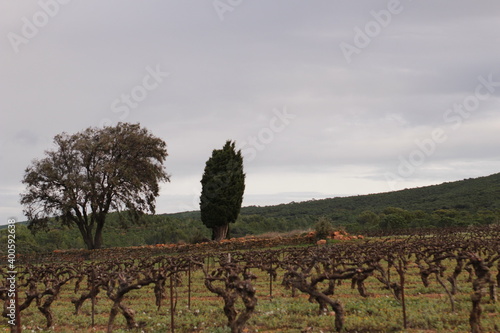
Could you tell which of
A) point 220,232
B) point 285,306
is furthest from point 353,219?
point 285,306

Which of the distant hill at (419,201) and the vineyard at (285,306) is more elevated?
the distant hill at (419,201)

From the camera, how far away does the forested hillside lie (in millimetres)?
65250

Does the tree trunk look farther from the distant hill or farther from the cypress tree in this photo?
the distant hill

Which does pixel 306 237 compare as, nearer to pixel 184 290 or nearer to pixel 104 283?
pixel 184 290

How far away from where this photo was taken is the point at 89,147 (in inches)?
1844

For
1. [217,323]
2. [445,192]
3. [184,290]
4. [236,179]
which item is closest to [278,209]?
[445,192]

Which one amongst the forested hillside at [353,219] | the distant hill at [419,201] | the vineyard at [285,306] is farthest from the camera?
the distant hill at [419,201]

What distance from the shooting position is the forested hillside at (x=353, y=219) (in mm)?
65250

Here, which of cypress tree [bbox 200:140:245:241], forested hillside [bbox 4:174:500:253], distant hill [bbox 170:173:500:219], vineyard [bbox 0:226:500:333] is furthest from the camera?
distant hill [bbox 170:173:500:219]

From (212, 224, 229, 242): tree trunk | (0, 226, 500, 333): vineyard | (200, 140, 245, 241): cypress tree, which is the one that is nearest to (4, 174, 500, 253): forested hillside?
(212, 224, 229, 242): tree trunk

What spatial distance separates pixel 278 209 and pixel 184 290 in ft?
358

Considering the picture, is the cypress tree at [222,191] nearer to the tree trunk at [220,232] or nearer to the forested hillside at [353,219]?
the tree trunk at [220,232]

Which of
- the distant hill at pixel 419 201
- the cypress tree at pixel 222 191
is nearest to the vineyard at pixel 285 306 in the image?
the cypress tree at pixel 222 191

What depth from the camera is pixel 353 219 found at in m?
88.2
